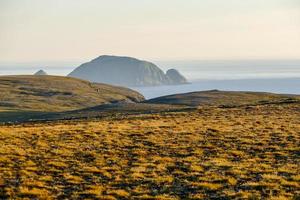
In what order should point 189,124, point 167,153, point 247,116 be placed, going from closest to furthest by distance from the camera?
1. point 167,153
2. point 189,124
3. point 247,116

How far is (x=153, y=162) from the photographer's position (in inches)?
1245

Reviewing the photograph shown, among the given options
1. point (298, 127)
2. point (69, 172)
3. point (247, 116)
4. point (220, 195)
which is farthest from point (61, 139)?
point (247, 116)

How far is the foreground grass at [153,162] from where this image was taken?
24.0m

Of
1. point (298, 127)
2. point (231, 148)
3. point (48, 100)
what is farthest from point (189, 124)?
point (48, 100)

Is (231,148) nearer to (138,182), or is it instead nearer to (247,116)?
(138,182)

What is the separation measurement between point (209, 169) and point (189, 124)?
23359mm

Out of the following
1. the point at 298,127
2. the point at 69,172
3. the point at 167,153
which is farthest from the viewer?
the point at 298,127

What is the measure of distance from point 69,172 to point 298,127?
2977cm

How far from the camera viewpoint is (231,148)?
36719 mm

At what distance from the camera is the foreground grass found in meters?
24.0

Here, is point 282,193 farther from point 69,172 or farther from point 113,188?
point 69,172

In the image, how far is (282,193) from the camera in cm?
2309

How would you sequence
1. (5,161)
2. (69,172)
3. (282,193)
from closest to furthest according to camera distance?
(282,193), (69,172), (5,161)

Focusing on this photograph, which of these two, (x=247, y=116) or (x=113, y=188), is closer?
(x=113, y=188)
